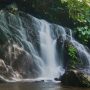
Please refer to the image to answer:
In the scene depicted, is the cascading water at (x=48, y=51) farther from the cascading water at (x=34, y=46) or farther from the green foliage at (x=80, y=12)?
the green foliage at (x=80, y=12)

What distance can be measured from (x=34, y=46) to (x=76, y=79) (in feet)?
15.7

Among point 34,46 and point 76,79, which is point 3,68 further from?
point 76,79

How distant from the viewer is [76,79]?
1138cm

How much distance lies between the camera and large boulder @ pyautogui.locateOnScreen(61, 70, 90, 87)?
441 inches

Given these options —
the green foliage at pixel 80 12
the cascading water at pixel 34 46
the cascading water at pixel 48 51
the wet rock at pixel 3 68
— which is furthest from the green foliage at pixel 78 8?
the wet rock at pixel 3 68

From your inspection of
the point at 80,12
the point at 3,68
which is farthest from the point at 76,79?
the point at 80,12

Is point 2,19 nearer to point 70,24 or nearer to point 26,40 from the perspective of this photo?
point 26,40

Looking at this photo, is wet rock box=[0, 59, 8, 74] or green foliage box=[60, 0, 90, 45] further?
green foliage box=[60, 0, 90, 45]

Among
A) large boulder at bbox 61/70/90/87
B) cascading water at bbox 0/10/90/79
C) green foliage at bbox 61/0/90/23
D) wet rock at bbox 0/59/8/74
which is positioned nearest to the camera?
large boulder at bbox 61/70/90/87

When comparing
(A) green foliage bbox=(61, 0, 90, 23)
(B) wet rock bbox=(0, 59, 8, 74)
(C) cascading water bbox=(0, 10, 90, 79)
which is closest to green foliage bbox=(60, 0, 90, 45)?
(A) green foliage bbox=(61, 0, 90, 23)

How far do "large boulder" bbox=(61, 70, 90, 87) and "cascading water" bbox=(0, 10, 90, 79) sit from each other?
6.58 ft

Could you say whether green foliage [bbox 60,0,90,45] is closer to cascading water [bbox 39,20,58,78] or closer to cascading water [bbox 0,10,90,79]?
cascading water [bbox 0,10,90,79]

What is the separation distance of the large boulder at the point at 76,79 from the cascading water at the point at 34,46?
2.01m

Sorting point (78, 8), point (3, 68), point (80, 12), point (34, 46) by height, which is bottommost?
point (3, 68)
